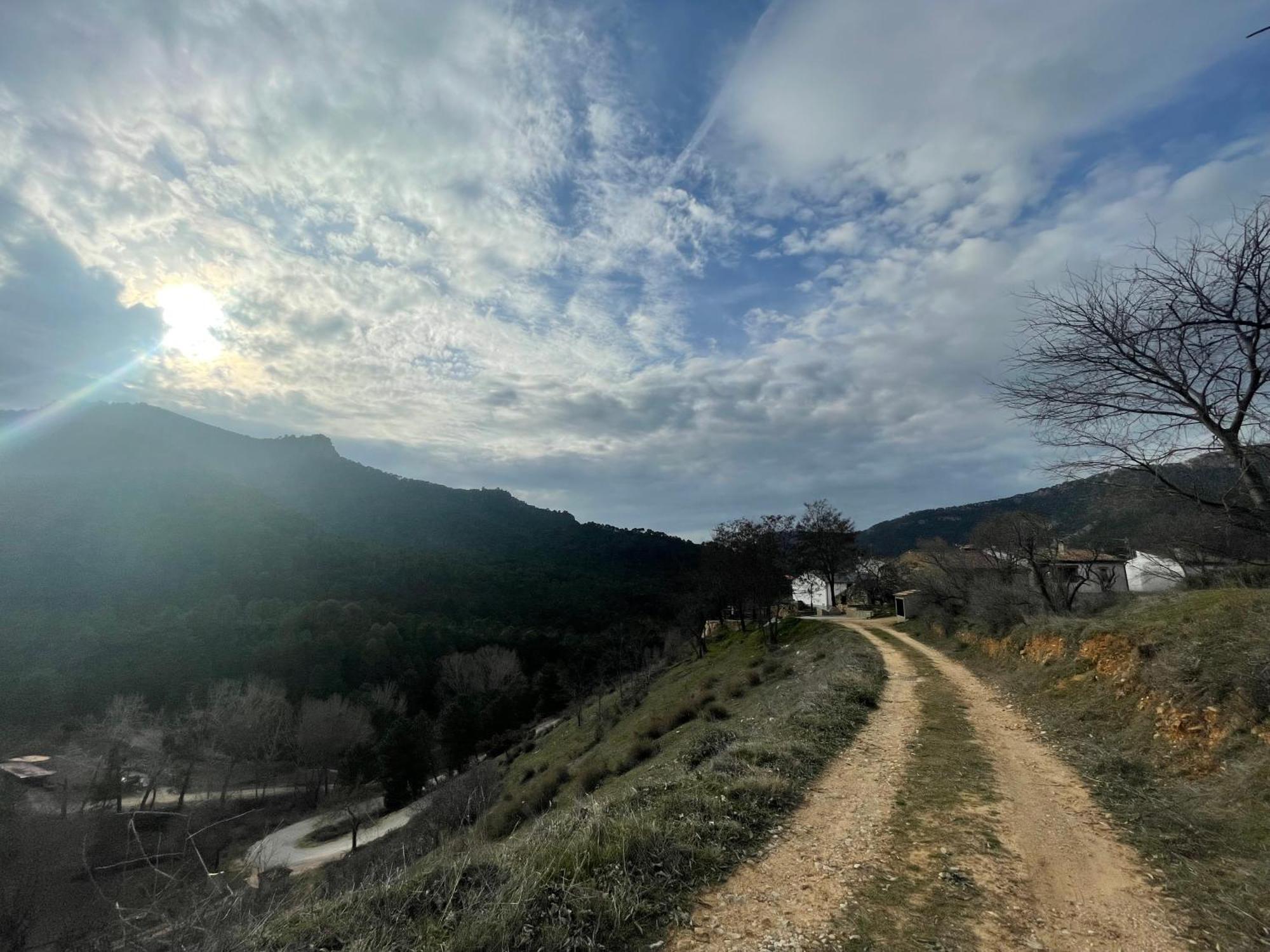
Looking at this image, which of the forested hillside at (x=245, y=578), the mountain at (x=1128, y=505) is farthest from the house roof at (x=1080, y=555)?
the forested hillside at (x=245, y=578)

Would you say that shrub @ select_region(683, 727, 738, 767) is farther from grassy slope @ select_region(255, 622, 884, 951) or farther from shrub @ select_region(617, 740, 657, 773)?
shrub @ select_region(617, 740, 657, 773)

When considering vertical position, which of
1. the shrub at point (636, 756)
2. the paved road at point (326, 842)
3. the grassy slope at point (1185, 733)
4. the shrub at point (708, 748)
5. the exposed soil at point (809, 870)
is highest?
the grassy slope at point (1185, 733)

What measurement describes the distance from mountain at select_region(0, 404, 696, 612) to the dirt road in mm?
91935

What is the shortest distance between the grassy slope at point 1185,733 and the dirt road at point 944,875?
402 mm

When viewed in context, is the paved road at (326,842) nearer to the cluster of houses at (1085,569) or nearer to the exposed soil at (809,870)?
the exposed soil at (809,870)

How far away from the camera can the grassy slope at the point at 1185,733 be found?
16.0 feet

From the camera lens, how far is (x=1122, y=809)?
6.77m

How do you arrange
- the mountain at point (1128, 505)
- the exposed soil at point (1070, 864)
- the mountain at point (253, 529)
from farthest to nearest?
1. the mountain at point (253, 529)
2. the mountain at point (1128, 505)
3. the exposed soil at point (1070, 864)

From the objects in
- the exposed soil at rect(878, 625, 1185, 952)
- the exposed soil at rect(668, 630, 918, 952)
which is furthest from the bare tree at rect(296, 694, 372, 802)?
the exposed soil at rect(878, 625, 1185, 952)

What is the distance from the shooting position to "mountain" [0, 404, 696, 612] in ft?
253

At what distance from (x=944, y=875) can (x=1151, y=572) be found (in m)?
30.4

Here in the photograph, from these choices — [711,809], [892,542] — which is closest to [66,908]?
[711,809]

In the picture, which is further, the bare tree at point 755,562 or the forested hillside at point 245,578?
the forested hillside at point 245,578

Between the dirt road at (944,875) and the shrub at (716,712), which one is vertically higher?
the dirt road at (944,875)
